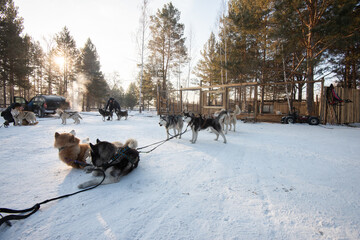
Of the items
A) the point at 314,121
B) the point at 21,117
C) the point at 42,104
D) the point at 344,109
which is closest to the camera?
the point at 21,117

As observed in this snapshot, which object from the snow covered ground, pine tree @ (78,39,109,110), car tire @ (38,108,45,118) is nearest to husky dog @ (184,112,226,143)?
the snow covered ground

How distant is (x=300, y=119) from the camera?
1002 centimetres

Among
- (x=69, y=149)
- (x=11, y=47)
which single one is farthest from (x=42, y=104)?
(x=69, y=149)

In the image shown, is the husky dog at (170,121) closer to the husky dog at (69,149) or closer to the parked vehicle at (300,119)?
the husky dog at (69,149)

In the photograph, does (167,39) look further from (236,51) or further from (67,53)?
(67,53)

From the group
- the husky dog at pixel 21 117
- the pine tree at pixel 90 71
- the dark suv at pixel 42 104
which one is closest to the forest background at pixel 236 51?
the pine tree at pixel 90 71

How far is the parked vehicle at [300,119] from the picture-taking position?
9.34 meters

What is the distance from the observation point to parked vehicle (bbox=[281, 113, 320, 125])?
9344 mm

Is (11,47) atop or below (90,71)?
below

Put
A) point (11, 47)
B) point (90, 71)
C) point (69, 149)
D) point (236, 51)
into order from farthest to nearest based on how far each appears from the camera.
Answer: point (90, 71) < point (11, 47) < point (236, 51) < point (69, 149)

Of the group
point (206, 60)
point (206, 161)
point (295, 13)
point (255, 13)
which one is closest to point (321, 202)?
point (206, 161)

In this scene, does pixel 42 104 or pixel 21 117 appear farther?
pixel 42 104

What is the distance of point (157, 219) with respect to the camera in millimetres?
1519

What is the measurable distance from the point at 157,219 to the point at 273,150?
392 cm
